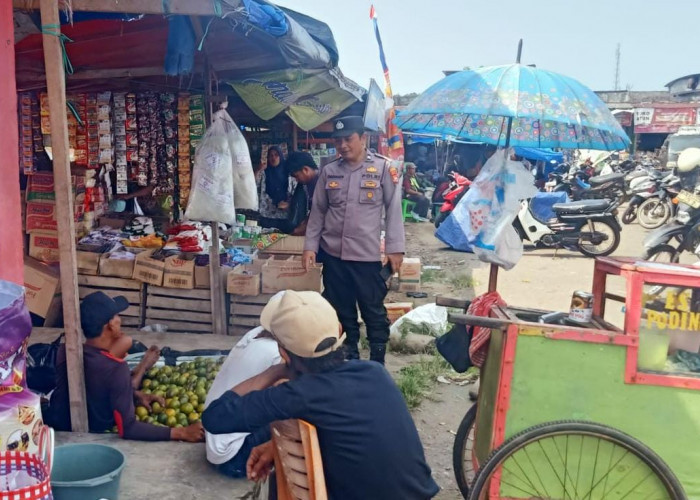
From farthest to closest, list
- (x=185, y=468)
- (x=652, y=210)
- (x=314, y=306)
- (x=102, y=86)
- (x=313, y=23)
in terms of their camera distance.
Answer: (x=652, y=210) → (x=102, y=86) → (x=313, y=23) → (x=185, y=468) → (x=314, y=306)

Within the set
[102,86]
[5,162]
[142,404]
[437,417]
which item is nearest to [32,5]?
[5,162]

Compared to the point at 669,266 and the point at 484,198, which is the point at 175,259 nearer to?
the point at 484,198

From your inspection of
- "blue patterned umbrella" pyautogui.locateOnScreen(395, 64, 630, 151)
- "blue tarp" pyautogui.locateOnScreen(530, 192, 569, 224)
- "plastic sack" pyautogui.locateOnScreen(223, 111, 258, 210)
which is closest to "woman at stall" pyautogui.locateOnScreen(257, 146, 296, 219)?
"plastic sack" pyautogui.locateOnScreen(223, 111, 258, 210)

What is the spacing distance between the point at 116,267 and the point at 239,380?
3.45 metres

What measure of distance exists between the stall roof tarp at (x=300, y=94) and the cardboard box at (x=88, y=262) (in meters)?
2.21

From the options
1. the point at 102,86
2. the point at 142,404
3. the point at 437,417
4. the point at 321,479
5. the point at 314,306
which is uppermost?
the point at 102,86

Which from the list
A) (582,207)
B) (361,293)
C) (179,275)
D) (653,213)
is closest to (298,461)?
(361,293)

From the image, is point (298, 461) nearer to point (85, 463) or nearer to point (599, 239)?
point (85, 463)

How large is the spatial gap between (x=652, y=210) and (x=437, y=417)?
11.1 metres

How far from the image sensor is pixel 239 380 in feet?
9.75

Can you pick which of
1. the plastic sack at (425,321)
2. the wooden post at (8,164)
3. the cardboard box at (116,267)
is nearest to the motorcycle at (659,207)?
the plastic sack at (425,321)

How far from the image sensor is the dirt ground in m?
4.34

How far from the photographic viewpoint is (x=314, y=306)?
87.8 inches

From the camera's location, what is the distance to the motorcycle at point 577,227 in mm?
11195
